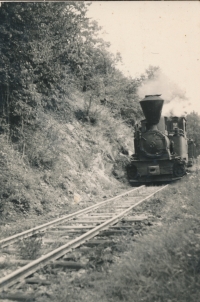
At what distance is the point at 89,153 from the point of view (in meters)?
15.7

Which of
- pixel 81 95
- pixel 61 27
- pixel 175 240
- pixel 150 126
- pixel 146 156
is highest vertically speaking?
pixel 61 27

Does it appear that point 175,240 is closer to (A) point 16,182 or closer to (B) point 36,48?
(A) point 16,182

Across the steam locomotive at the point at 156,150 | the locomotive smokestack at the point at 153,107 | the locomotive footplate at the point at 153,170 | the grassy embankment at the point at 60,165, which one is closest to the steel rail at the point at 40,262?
the grassy embankment at the point at 60,165

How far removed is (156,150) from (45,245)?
1044 cm

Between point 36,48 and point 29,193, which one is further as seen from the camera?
point 36,48

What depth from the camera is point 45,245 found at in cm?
613

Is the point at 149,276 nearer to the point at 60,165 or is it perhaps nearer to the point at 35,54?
the point at 60,165

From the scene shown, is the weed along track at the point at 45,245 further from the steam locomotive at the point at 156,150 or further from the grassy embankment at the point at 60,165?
the steam locomotive at the point at 156,150

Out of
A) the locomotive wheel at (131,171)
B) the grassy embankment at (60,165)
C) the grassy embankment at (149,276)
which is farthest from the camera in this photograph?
the locomotive wheel at (131,171)

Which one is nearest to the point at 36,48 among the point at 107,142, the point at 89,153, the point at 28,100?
the point at 28,100

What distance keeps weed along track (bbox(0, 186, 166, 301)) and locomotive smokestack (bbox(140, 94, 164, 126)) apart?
7371 mm

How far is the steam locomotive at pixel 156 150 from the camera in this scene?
51.3 ft

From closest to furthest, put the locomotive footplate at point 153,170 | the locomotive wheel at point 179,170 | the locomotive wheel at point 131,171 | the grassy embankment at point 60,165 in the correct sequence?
the grassy embankment at point 60,165 → the locomotive footplate at point 153,170 → the locomotive wheel at point 179,170 → the locomotive wheel at point 131,171

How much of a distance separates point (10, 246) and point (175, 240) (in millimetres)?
3058
